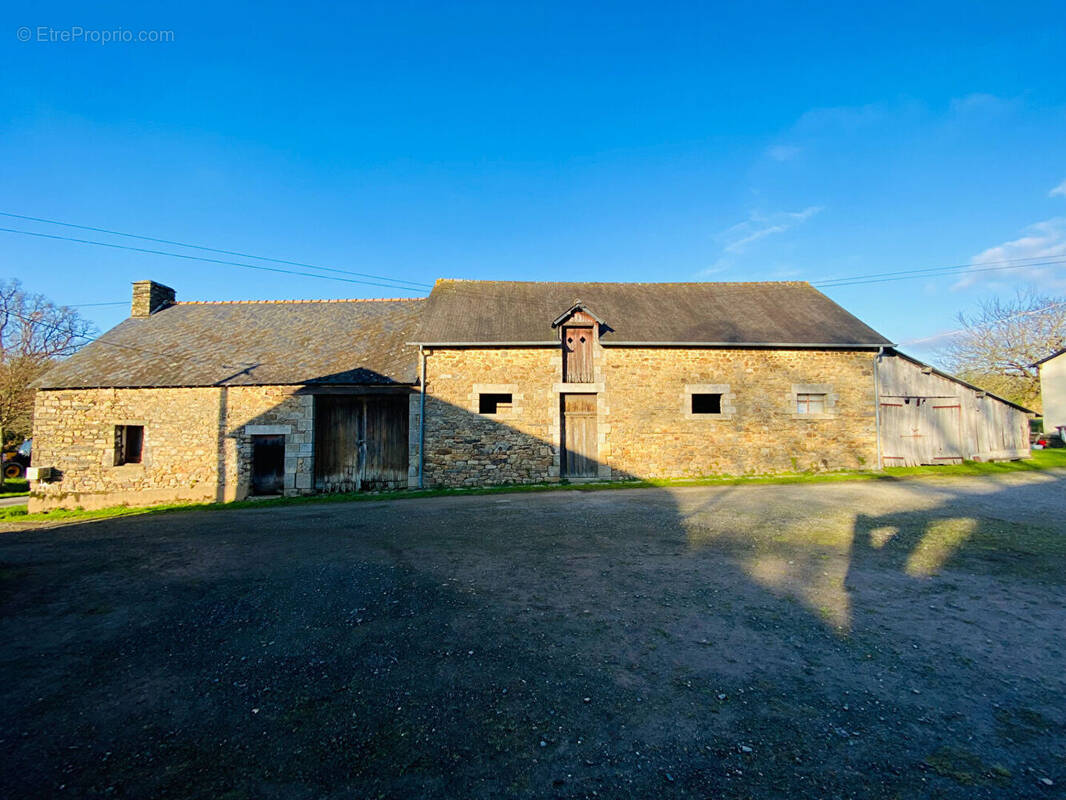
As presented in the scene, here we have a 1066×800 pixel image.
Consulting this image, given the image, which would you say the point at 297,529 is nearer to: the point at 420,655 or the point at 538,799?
the point at 420,655

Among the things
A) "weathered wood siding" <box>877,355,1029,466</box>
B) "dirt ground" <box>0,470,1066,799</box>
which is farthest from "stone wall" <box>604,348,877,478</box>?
"dirt ground" <box>0,470,1066,799</box>

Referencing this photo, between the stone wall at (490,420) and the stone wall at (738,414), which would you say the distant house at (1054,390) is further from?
the stone wall at (490,420)

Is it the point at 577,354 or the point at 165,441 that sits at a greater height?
the point at 577,354

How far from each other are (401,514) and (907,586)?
7.42m

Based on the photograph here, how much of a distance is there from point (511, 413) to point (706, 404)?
5800mm

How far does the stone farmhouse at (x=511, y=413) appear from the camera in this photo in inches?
509

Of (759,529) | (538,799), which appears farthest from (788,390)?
(538,799)

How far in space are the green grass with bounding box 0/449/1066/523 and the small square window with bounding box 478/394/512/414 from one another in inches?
85.7

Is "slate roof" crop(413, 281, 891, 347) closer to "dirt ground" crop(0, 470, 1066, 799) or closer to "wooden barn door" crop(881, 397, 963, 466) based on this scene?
"wooden barn door" crop(881, 397, 963, 466)

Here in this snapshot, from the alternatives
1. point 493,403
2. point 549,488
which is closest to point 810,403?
point 549,488

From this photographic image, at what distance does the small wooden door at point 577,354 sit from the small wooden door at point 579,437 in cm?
Answer: 57

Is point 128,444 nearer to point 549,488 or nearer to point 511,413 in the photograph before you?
point 511,413

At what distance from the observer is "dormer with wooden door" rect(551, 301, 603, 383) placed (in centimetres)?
1333

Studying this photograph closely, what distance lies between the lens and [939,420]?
14070mm
